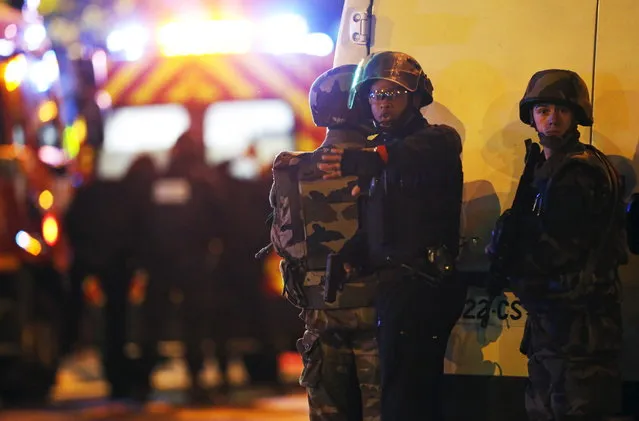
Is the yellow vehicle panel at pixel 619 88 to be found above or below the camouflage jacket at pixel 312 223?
above

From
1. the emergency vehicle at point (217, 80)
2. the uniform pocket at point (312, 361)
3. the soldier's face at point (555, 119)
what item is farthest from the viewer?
the emergency vehicle at point (217, 80)

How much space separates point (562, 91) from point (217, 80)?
7445 mm

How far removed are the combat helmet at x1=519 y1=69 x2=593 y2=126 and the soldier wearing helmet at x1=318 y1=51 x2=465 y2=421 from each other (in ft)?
1.15

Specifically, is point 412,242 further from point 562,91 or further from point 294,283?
point 562,91

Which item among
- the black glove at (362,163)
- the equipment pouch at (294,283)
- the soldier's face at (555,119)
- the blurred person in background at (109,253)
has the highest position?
the soldier's face at (555,119)

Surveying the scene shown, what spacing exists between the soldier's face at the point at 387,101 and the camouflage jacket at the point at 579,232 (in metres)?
0.63

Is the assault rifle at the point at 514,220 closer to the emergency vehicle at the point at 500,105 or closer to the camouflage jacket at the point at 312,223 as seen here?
the emergency vehicle at the point at 500,105

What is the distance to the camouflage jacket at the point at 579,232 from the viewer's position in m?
4.04

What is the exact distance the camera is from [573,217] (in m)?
4.05

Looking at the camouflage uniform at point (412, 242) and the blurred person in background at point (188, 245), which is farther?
the blurred person in background at point (188, 245)

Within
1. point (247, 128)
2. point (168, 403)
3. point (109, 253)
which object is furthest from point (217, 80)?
point (168, 403)

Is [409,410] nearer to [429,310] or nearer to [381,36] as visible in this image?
[429,310]

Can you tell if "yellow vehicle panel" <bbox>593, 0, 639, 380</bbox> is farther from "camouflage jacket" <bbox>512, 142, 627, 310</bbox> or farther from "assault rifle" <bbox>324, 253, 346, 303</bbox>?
"assault rifle" <bbox>324, 253, 346, 303</bbox>

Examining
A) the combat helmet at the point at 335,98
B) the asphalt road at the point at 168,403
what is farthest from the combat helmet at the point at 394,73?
the asphalt road at the point at 168,403
